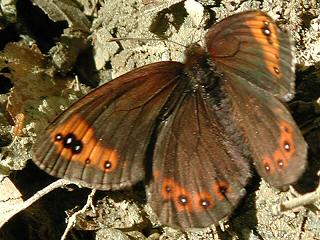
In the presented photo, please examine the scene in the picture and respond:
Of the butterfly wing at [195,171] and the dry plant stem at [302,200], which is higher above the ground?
the butterfly wing at [195,171]

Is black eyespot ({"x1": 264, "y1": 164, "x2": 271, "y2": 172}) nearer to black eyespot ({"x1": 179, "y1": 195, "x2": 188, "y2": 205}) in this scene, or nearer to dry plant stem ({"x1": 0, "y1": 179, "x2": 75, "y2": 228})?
black eyespot ({"x1": 179, "y1": 195, "x2": 188, "y2": 205})

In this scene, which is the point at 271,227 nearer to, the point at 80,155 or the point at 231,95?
the point at 231,95

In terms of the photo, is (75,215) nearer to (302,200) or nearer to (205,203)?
(205,203)

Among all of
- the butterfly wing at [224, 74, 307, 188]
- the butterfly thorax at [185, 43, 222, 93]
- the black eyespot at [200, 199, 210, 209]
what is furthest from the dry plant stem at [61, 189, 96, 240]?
the butterfly wing at [224, 74, 307, 188]

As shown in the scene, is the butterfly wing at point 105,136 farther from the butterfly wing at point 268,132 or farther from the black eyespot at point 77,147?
the butterfly wing at point 268,132

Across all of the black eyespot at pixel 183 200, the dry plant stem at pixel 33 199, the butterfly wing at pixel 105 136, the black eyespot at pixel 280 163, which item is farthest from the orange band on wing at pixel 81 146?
the black eyespot at pixel 280 163

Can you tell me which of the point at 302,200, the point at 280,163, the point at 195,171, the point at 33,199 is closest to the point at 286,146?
the point at 280,163

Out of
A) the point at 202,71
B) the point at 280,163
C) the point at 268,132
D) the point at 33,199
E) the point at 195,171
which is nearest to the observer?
the point at 280,163

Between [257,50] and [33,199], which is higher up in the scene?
[257,50]
